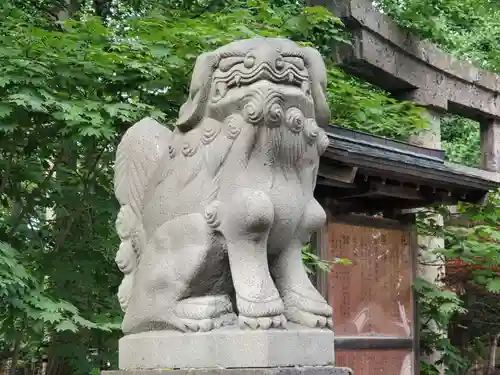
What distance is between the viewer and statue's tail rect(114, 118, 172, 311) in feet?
13.1

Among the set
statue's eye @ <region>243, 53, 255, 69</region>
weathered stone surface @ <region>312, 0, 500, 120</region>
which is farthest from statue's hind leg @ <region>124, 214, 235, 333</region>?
weathered stone surface @ <region>312, 0, 500, 120</region>

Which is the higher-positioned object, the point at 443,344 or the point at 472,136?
the point at 472,136

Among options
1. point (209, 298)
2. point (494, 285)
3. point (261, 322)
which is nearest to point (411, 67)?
point (494, 285)

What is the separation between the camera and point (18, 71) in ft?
17.8

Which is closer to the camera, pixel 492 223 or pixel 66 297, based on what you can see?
pixel 66 297

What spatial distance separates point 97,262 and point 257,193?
295cm

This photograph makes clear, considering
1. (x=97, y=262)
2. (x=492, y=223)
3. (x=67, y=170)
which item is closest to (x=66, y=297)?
(x=97, y=262)

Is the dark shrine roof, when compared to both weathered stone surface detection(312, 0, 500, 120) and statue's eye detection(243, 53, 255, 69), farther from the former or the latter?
statue's eye detection(243, 53, 255, 69)

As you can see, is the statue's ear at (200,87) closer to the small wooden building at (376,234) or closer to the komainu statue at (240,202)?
the komainu statue at (240,202)

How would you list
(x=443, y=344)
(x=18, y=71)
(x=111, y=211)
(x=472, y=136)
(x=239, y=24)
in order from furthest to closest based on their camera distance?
(x=472, y=136), (x=443, y=344), (x=239, y=24), (x=111, y=211), (x=18, y=71)

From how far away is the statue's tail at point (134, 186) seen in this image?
157 inches

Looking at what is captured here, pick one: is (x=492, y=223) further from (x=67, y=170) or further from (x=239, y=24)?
(x=67, y=170)

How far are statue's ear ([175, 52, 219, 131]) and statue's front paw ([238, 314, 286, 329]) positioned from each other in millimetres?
1039

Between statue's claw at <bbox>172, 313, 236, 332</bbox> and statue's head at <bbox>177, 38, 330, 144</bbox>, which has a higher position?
statue's head at <bbox>177, 38, 330, 144</bbox>
